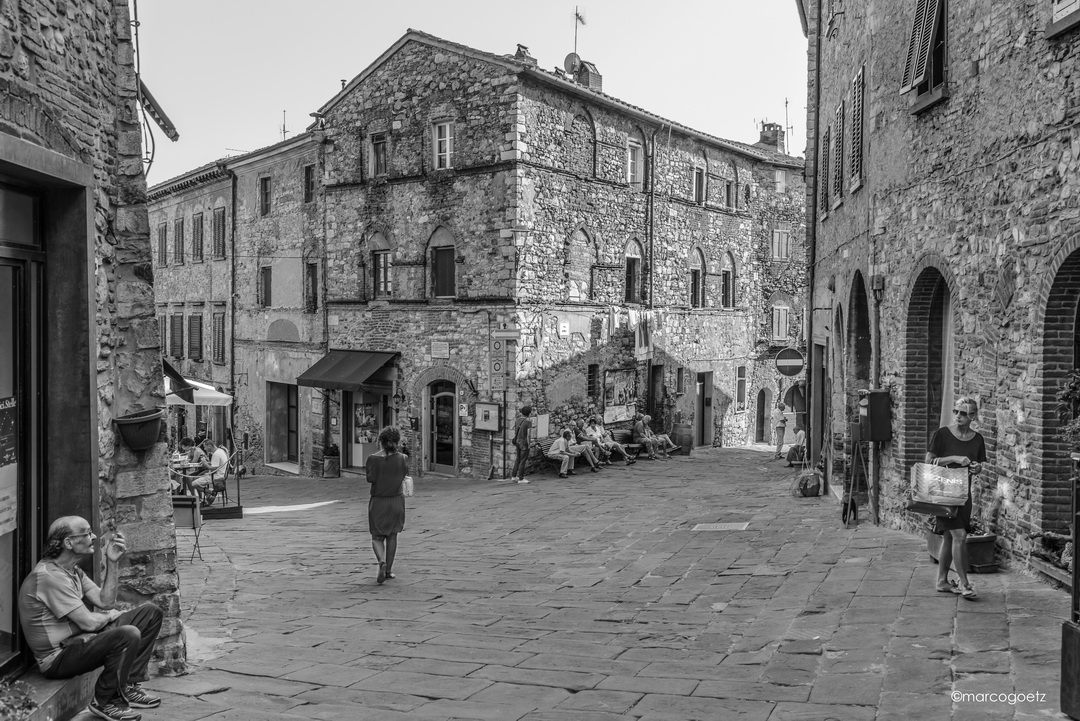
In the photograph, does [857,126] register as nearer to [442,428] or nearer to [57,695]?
[442,428]

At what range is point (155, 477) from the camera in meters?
6.28

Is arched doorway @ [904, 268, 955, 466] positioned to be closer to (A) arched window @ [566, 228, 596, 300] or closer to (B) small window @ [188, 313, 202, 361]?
(A) arched window @ [566, 228, 596, 300]

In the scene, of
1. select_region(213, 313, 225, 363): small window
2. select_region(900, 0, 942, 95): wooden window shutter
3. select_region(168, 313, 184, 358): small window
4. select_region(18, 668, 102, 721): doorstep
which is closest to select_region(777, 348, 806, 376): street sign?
select_region(900, 0, 942, 95): wooden window shutter

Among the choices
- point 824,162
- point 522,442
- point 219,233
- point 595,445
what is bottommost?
point 595,445

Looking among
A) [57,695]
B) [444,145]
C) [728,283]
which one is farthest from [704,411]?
[57,695]

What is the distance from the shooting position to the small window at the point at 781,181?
31.0 meters

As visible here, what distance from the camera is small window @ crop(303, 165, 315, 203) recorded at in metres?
24.2

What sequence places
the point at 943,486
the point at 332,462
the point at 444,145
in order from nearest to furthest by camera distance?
the point at 943,486
the point at 444,145
the point at 332,462

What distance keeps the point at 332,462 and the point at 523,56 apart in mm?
10158

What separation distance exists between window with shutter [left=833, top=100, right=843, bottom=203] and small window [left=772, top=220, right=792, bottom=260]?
53.4 feet

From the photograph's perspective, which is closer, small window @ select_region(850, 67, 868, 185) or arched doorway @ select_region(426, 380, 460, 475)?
small window @ select_region(850, 67, 868, 185)

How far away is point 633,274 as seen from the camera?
24000 mm

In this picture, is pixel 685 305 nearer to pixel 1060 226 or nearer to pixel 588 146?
pixel 588 146

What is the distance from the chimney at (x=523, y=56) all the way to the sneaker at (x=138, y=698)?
16.1m
